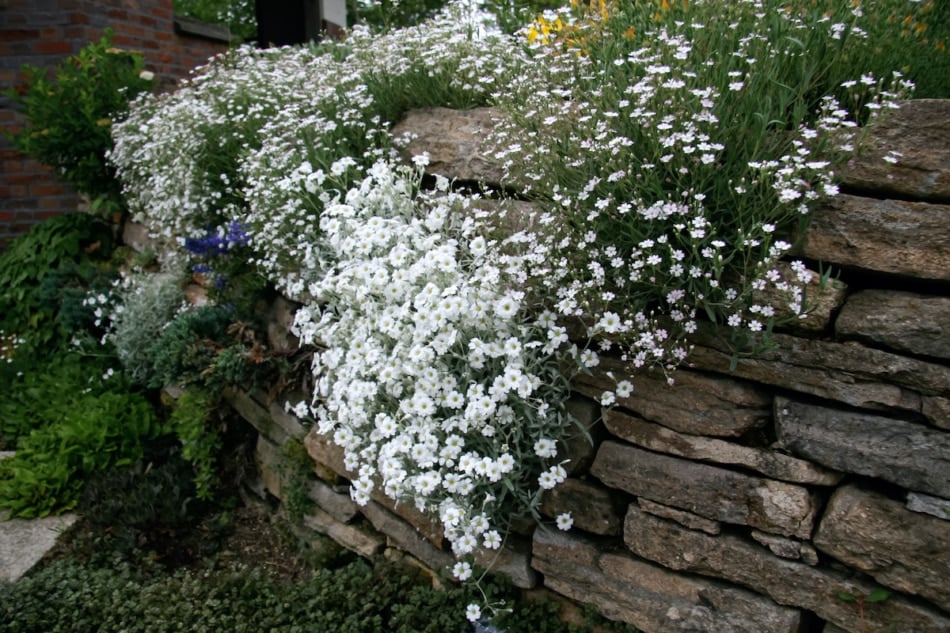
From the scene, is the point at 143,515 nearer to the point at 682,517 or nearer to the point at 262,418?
the point at 262,418

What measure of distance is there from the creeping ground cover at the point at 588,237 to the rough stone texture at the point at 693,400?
10cm

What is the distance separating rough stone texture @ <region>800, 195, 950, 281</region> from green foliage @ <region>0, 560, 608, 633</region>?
5.35 ft

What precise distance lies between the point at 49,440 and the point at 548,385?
3343mm

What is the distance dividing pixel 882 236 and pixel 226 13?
17176 millimetres

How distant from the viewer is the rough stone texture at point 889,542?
85.1 inches

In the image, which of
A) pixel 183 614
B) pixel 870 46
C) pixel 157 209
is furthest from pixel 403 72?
pixel 183 614

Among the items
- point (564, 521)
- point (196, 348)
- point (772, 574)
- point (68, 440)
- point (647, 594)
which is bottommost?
point (68, 440)

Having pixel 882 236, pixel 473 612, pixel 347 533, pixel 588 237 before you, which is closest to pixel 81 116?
pixel 347 533

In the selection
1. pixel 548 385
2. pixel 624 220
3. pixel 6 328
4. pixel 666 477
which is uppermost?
pixel 624 220

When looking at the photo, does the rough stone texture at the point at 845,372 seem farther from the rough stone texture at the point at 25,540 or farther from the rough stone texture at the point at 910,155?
the rough stone texture at the point at 25,540

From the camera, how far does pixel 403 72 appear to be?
403cm

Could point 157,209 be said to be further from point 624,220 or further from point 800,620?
point 800,620

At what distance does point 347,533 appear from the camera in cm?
349

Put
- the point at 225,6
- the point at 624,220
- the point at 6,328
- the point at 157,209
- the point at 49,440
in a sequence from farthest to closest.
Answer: the point at 225,6, the point at 6,328, the point at 157,209, the point at 49,440, the point at 624,220
